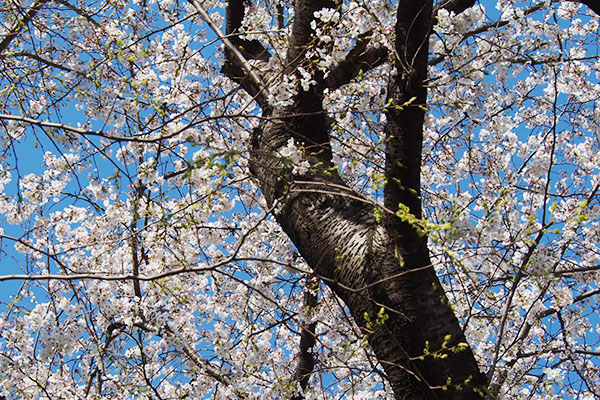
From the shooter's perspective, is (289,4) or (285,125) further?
(289,4)

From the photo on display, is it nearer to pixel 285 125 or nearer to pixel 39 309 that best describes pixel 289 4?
pixel 285 125

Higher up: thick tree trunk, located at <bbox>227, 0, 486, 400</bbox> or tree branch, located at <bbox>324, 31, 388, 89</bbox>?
tree branch, located at <bbox>324, 31, 388, 89</bbox>

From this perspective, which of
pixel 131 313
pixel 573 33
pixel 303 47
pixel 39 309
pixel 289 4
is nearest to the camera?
pixel 303 47

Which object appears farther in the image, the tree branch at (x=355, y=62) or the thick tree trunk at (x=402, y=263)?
the tree branch at (x=355, y=62)


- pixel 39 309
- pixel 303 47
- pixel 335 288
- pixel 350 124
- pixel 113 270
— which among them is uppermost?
pixel 350 124

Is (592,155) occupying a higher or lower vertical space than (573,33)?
lower

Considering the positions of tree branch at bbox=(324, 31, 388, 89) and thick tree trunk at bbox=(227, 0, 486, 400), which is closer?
thick tree trunk at bbox=(227, 0, 486, 400)

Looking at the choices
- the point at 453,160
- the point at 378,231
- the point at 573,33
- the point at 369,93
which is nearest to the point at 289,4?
the point at 369,93

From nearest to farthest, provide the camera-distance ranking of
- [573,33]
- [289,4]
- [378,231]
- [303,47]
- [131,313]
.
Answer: [378,231], [303,47], [131,313], [289,4], [573,33]

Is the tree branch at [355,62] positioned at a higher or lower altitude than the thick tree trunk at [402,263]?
higher

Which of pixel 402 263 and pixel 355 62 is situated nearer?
pixel 402 263

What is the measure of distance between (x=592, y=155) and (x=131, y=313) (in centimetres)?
470

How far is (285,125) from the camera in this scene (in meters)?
2.83

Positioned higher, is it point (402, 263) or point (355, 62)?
point (355, 62)
